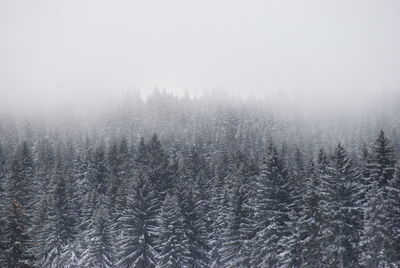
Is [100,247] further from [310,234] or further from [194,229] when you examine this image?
[310,234]

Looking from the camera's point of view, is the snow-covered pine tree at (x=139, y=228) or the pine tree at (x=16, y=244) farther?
the snow-covered pine tree at (x=139, y=228)

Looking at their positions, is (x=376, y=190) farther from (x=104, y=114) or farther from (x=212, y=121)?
(x=104, y=114)

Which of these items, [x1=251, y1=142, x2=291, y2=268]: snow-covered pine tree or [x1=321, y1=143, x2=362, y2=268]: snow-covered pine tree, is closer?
[x1=321, y1=143, x2=362, y2=268]: snow-covered pine tree

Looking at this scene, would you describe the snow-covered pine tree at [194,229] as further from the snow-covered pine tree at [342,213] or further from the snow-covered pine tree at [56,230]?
the snow-covered pine tree at [342,213]

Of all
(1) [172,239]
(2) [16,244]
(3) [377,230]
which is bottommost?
(1) [172,239]

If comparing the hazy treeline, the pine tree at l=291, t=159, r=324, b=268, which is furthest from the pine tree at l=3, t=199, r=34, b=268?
the pine tree at l=291, t=159, r=324, b=268

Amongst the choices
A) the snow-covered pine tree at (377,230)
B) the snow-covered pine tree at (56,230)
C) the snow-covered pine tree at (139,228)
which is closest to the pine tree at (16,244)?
the snow-covered pine tree at (139,228)

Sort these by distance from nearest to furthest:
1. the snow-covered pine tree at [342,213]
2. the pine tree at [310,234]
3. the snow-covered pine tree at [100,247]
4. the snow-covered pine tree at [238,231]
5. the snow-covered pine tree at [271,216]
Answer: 1. the snow-covered pine tree at [342,213]
2. the pine tree at [310,234]
3. the snow-covered pine tree at [271,216]
4. the snow-covered pine tree at [238,231]
5. the snow-covered pine tree at [100,247]

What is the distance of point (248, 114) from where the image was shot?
192250 mm

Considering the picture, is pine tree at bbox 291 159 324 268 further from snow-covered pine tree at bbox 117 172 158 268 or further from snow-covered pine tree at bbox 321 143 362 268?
snow-covered pine tree at bbox 117 172 158 268

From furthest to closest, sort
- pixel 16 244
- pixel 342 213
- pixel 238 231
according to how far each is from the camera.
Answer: pixel 238 231 → pixel 342 213 → pixel 16 244

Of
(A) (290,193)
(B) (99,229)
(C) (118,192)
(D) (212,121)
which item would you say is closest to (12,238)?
(B) (99,229)

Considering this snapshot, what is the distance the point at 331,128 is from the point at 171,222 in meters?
139

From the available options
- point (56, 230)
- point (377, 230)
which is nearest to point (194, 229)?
point (56, 230)
